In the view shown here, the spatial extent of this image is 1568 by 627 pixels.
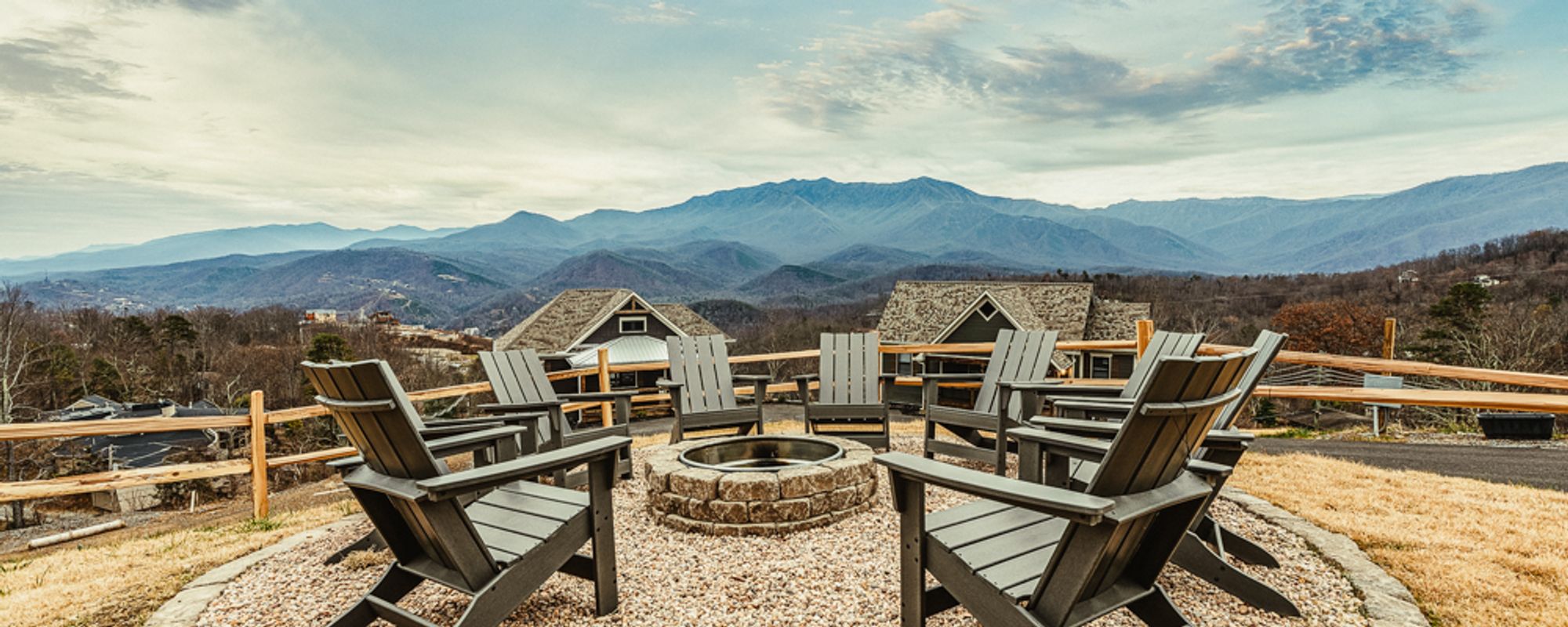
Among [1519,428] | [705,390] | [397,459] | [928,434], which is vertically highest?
[397,459]

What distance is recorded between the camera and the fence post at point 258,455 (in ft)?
15.8

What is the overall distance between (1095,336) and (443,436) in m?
23.7

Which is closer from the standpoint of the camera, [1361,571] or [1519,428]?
[1361,571]

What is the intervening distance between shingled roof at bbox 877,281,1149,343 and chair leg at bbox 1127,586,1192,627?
65.0 feet

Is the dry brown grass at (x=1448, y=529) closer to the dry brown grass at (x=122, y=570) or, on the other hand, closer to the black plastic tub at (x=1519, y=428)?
the black plastic tub at (x=1519, y=428)

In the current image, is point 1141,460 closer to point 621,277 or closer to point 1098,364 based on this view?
point 1098,364

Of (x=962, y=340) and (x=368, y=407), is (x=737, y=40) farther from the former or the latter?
(x=962, y=340)

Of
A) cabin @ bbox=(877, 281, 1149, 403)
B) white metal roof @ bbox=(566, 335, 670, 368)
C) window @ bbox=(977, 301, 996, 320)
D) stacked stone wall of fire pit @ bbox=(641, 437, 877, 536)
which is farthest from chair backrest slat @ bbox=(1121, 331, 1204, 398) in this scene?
white metal roof @ bbox=(566, 335, 670, 368)

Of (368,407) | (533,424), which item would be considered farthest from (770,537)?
(368,407)

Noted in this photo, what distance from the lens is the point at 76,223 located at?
36.1m

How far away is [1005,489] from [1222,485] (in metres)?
1.58

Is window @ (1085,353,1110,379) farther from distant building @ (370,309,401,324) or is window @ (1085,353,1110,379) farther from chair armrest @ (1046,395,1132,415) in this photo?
distant building @ (370,309,401,324)

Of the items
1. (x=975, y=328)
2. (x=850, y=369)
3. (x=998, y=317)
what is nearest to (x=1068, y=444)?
(x=850, y=369)

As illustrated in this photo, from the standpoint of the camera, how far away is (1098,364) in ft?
74.7
